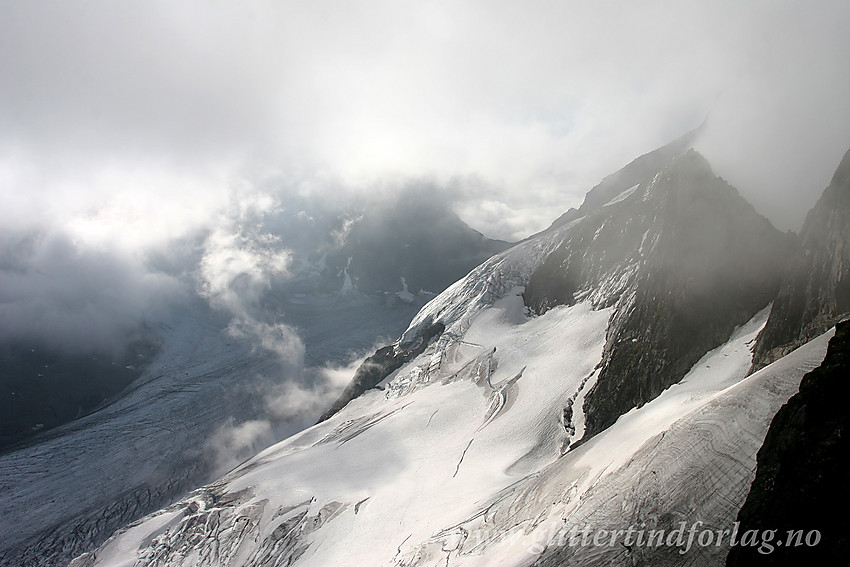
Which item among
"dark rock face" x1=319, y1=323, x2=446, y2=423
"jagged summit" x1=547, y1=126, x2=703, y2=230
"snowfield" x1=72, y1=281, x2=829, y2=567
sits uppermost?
"jagged summit" x1=547, y1=126, x2=703, y2=230

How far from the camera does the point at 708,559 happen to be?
12.7m

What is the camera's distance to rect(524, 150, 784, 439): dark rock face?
30.1 meters

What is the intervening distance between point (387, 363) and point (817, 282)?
58.2m

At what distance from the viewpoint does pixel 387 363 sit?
7194 cm

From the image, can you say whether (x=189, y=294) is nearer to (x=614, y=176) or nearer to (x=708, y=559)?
(x=614, y=176)

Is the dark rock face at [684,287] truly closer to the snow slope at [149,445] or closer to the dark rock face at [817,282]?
the dark rock face at [817,282]

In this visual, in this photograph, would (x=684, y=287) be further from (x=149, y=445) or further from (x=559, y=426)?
(x=149, y=445)

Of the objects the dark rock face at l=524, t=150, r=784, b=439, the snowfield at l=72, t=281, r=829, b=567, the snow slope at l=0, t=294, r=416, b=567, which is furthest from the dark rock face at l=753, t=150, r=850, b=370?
the snow slope at l=0, t=294, r=416, b=567

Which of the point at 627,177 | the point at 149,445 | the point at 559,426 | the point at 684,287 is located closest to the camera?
the point at 684,287

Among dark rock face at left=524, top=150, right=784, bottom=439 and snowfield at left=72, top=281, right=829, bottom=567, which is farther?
dark rock face at left=524, top=150, right=784, bottom=439

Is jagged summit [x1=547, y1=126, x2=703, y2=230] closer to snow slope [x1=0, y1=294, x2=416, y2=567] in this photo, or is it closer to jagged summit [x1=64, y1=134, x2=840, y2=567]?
jagged summit [x1=64, y1=134, x2=840, y2=567]

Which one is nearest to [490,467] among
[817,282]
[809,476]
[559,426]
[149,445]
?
[559,426]

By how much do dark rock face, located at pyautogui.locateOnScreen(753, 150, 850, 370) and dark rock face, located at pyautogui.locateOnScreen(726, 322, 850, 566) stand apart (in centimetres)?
1203

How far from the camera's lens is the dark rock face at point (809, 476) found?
27.6 feet
